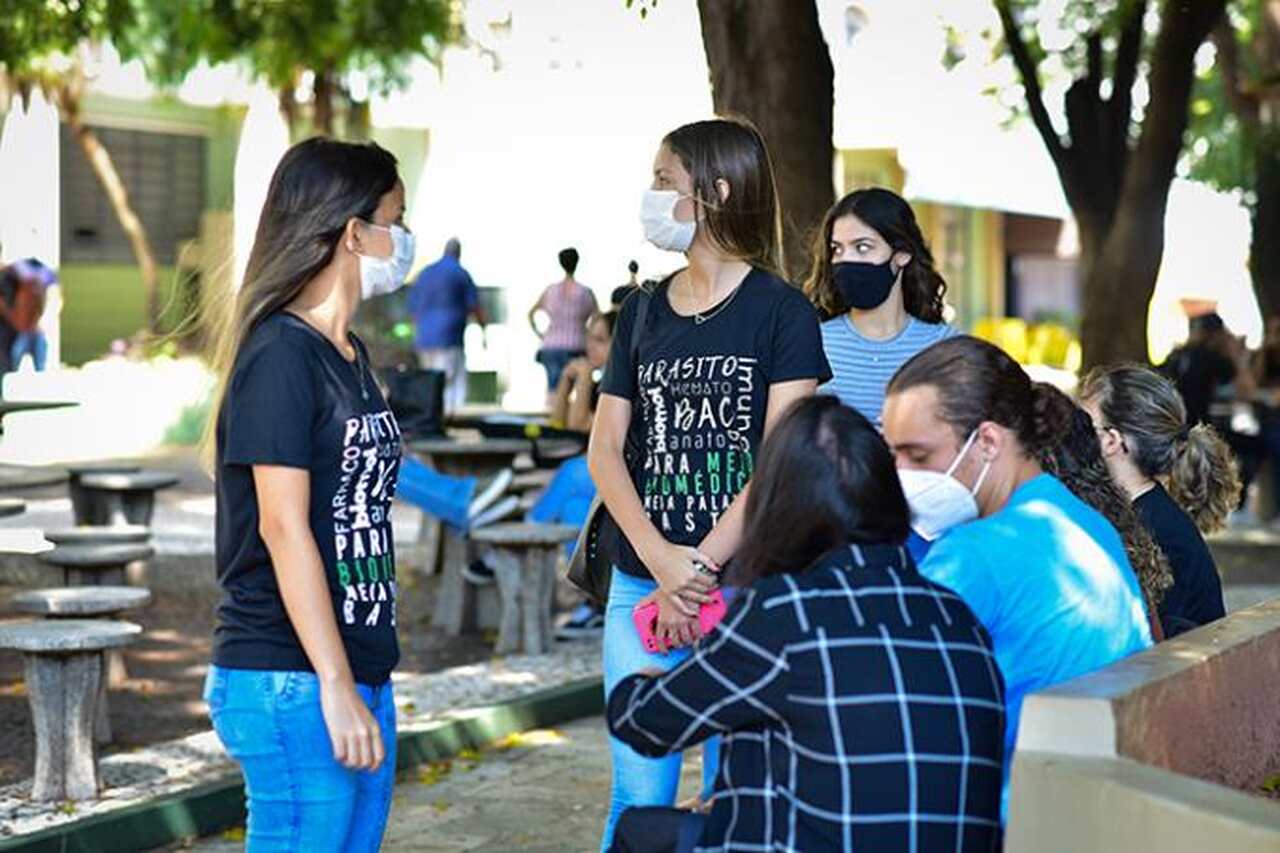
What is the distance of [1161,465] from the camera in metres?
6.03

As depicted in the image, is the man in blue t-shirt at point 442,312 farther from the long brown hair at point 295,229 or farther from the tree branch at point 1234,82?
the long brown hair at point 295,229

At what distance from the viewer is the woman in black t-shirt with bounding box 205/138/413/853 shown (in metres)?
4.08

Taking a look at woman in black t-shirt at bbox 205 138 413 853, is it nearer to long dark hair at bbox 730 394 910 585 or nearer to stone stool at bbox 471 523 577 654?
long dark hair at bbox 730 394 910 585

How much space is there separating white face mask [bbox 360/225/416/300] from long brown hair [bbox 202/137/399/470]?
0.09 meters

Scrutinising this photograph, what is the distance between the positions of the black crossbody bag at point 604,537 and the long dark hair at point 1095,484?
0.92m

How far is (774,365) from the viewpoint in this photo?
5.05 metres

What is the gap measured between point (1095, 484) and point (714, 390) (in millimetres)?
827

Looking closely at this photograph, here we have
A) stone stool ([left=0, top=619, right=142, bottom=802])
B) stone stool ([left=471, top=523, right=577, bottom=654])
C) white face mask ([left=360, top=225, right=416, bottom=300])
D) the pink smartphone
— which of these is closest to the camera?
white face mask ([left=360, top=225, right=416, bottom=300])

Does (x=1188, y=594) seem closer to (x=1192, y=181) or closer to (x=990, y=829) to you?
(x=990, y=829)

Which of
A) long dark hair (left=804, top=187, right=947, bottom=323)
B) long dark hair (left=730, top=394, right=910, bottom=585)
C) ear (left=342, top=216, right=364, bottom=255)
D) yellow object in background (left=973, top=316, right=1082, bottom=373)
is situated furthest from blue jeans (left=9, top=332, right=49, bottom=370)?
long dark hair (left=730, top=394, right=910, bottom=585)

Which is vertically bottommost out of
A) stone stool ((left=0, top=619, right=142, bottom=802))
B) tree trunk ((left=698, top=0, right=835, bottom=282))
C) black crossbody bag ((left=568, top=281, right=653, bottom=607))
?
stone stool ((left=0, top=619, right=142, bottom=802))

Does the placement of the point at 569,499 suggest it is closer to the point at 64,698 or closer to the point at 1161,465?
the point at 64,698

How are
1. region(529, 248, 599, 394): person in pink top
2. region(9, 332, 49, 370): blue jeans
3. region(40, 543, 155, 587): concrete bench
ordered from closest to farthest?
region(40, 543, 155, 587): concrete bench, region(529, 248, 599, 394): person in pink top, region(9, 332, 49, 370): blue jeans

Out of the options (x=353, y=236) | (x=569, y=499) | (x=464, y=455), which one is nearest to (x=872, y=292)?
(x=353, y=236)
